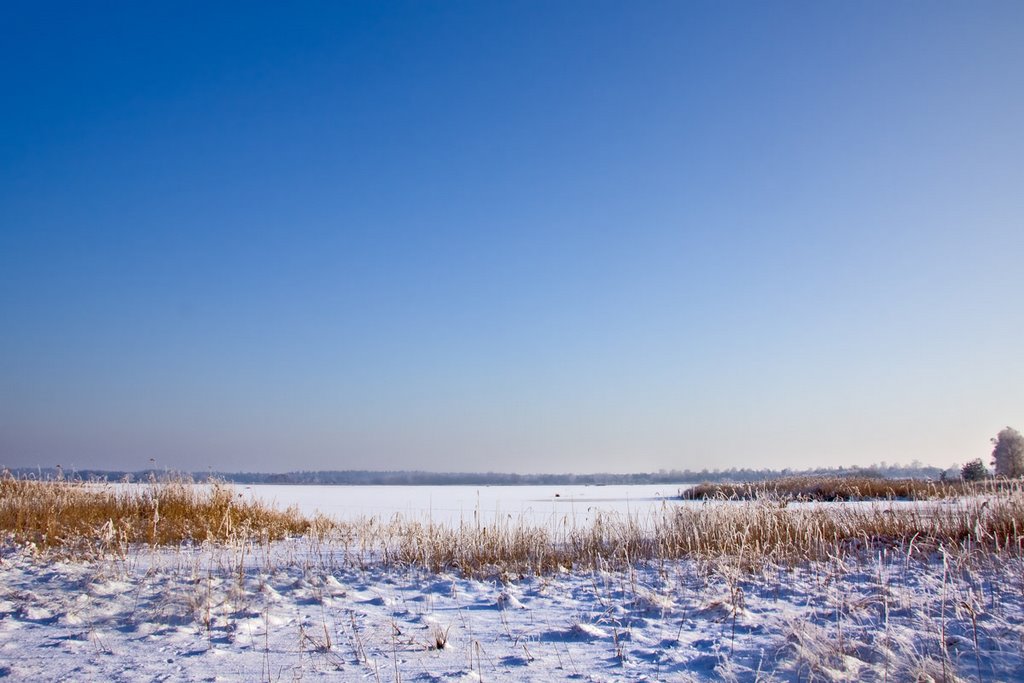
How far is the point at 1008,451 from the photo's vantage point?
33531 mm

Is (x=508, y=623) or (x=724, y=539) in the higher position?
(x=724, y=539)

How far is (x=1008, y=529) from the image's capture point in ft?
27.8

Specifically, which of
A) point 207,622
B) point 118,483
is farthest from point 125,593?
point 118,483

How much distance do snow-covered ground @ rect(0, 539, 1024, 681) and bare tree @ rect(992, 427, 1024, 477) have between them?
1307 inches

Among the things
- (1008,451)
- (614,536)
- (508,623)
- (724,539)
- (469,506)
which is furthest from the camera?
(1008,451)

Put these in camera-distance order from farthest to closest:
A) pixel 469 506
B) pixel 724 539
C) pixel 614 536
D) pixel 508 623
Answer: pixel 469 506 → pixel 614 536 → pixel 724 539 → pixel 508 623

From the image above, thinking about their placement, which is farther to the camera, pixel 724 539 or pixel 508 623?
pixel 724 539

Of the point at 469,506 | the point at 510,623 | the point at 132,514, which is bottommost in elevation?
the point at 469,506

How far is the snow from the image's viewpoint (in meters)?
3.90

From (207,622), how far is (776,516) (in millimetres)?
7661

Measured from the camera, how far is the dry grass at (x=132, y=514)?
916cm

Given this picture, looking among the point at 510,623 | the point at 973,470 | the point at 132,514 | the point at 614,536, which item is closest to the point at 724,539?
the point at 614,536

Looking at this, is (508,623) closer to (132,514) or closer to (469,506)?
(132,514)

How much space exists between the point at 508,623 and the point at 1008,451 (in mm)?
38899
